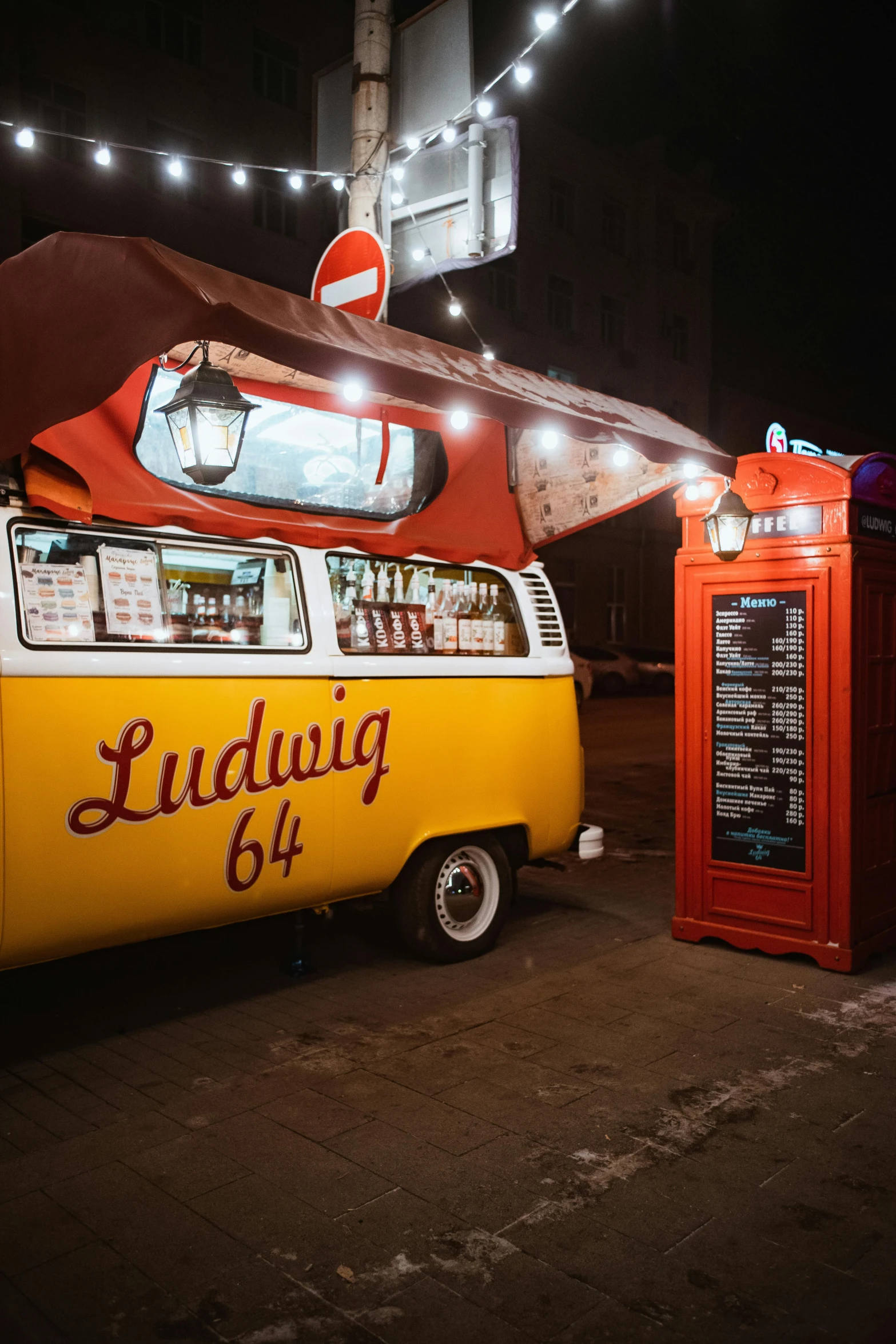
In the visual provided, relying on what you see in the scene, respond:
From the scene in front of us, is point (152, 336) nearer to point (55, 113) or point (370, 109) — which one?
point (370, 109)

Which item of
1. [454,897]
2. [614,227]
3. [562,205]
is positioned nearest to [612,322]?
[614,227]

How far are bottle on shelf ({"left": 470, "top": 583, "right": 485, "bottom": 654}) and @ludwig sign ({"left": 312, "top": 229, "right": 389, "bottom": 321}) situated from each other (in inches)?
74.4

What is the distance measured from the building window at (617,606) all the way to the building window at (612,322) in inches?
307

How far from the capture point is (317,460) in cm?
538

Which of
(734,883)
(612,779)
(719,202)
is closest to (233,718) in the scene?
(734,883)

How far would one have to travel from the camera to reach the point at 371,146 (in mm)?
6965

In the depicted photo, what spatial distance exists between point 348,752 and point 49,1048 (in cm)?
191

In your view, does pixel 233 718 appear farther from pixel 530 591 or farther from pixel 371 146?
pixel 371 146

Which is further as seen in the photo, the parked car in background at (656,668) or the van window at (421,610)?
the parked car in background at (656,668)

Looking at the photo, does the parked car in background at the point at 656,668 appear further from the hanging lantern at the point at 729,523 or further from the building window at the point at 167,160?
the hanging lantern at the point at 729,523

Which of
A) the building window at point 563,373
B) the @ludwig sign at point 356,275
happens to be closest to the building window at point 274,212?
the building window at point 563,373

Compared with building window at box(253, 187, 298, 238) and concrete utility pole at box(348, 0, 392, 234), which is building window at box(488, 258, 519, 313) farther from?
concrete utility pole at box(348, 0, 392, 234)

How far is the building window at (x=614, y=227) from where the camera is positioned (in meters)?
34.5

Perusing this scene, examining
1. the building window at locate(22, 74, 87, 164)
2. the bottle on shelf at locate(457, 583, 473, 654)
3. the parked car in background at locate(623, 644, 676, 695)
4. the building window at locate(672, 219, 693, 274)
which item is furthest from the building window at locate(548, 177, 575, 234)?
the bottle on shelf at locate(457, 583, 473, 654)
